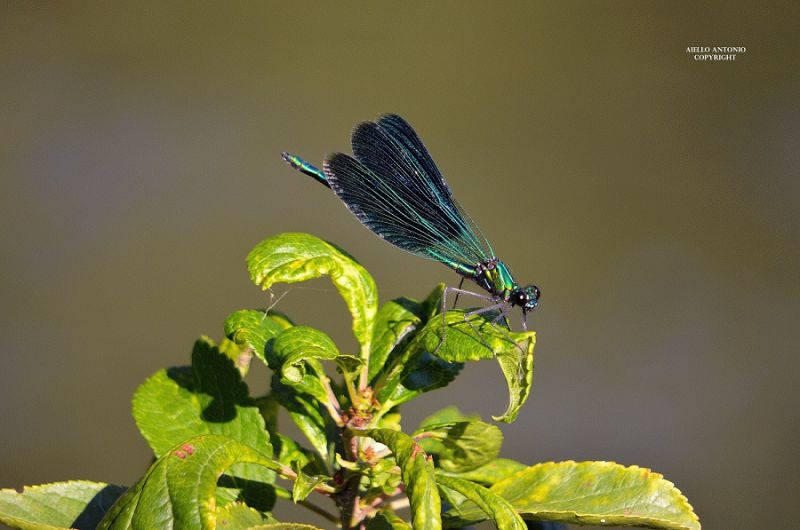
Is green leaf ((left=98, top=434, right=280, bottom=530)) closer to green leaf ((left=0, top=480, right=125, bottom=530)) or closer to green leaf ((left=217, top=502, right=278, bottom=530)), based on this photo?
green leaf ((left=217, top=502, right=278, bottom=530))

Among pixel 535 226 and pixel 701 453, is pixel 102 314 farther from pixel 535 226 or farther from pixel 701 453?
pixel 701 453

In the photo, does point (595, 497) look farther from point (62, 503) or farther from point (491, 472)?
point (62, 503)

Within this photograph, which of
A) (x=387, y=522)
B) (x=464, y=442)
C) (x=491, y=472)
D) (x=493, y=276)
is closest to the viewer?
(x=387, y=522)

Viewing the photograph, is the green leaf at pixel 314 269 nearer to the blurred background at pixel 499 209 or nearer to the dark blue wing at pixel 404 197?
the dark blue wing at pixel 404 197

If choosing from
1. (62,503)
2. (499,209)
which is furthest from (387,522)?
(499,209)

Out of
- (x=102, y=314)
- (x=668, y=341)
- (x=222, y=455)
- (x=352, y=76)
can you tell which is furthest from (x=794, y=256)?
(x=222, y=455)

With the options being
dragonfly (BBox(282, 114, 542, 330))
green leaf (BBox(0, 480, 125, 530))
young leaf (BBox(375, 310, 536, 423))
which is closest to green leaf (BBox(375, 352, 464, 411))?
young leaf (BBox(375, 310, 536, 423))
